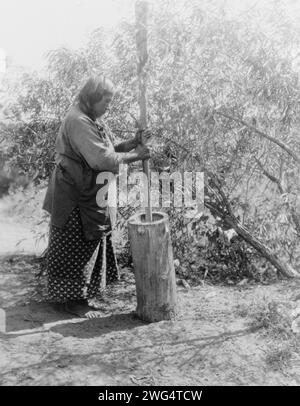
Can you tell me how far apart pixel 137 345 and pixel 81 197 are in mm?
1052

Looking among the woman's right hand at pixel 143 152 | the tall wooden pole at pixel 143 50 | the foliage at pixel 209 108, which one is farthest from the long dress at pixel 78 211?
the foliage at pixel 209 108

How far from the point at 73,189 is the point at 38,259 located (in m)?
2.07

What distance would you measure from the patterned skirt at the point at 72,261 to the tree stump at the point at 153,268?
1.15ft

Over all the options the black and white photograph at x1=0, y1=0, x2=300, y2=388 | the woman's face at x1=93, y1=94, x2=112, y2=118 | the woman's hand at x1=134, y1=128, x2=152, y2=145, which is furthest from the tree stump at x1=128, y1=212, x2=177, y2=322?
the woman's face at x1=93, y1=94, x2=112, y2=118

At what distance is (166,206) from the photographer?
14.5ft

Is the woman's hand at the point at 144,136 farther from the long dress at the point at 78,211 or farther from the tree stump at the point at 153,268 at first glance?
the tree stump at the point at 153,268

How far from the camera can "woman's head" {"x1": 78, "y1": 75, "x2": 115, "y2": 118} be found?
10.5 ft

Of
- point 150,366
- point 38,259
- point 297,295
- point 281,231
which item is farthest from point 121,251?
point 150,366

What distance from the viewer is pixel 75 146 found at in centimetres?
329

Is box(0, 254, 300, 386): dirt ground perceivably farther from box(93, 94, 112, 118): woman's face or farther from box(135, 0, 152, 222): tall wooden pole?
box(93, 94, 112, 118): woman's face

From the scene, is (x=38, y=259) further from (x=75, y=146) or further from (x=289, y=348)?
(x=289, y=348)

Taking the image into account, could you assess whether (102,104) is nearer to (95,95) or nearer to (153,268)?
(95,95)

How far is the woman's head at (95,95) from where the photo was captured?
125 inches

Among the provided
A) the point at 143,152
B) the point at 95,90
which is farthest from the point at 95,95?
the point at 143,152
